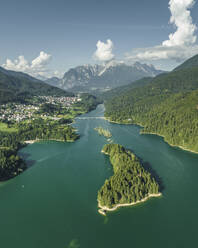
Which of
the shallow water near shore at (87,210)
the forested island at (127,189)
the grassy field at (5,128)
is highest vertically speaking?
the grassy field at (5,128)

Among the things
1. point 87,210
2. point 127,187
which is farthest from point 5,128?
point 127,187

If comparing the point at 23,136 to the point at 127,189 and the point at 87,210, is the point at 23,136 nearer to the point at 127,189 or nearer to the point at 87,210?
the point at 87,210

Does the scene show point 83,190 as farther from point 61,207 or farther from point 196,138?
point 196,138

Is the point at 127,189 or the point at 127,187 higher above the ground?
the point at 127,187

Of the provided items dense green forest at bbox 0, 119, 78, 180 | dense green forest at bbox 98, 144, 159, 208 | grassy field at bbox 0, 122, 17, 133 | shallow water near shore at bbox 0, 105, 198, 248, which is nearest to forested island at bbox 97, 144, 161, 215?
dense green forest at bbox 98, 144, 159, 208

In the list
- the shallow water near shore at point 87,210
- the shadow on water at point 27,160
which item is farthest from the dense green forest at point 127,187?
the shadow on water at point 27,160

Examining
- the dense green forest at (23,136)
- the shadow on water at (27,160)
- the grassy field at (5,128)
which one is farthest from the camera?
the grassy field at (5,128)

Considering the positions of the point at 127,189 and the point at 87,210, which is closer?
the point at 87,210

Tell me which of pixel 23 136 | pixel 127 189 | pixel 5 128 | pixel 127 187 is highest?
pixel 5 128

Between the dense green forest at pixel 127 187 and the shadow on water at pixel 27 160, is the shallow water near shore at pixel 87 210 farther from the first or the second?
the dense green forest at pixel 127 187
